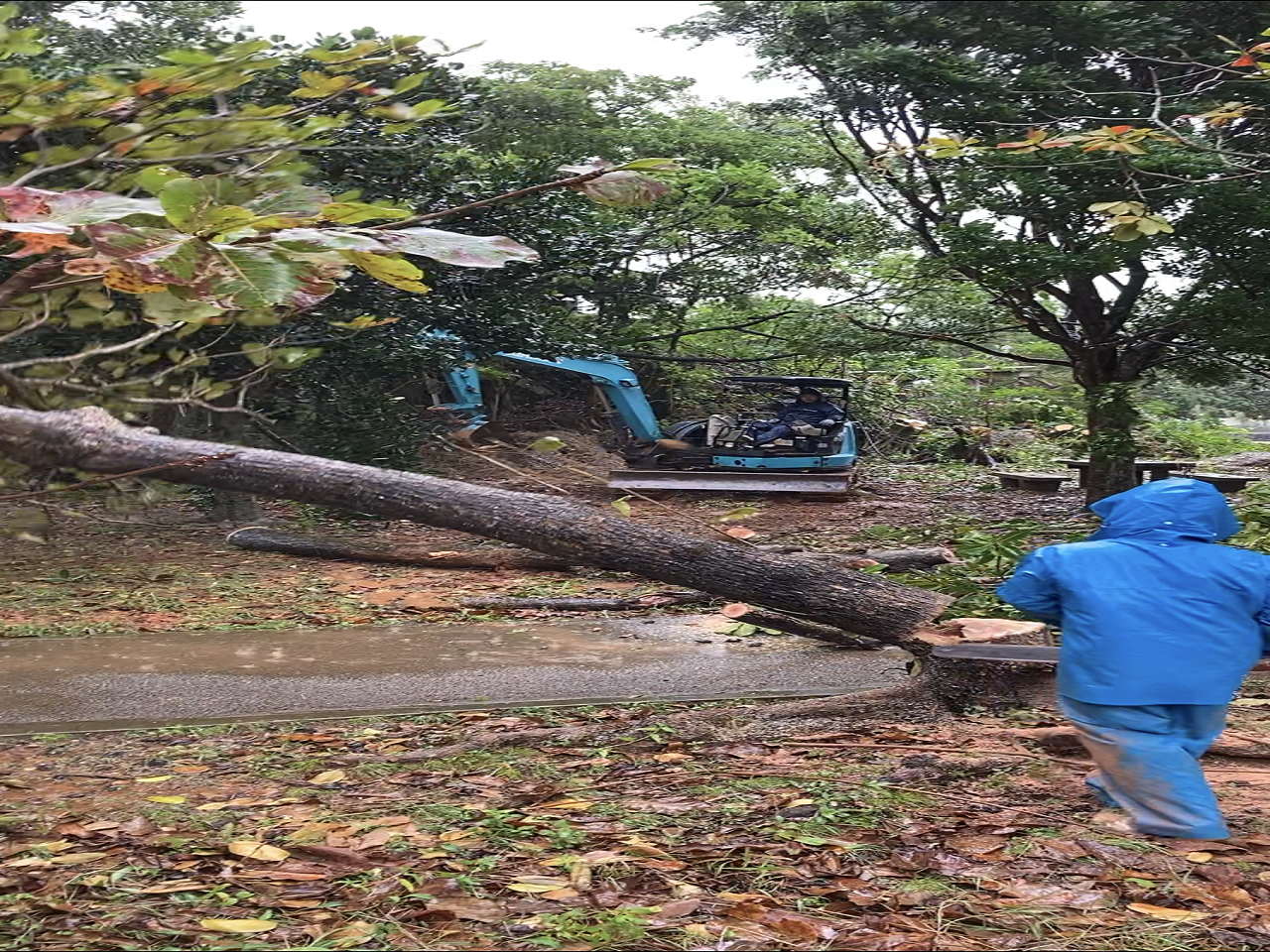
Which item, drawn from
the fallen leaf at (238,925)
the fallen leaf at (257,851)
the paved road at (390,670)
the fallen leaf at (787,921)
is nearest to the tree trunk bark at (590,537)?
the paved road at (390,670)

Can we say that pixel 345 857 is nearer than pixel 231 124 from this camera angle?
Yes

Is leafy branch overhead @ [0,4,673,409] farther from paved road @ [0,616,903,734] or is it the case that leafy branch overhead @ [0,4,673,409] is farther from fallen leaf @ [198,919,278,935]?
paved road @ [0,616,903,734]

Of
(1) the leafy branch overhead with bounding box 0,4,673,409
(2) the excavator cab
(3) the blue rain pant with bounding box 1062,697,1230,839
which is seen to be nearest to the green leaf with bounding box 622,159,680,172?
(1) the leafy branch overhead with bounding box 0,4,673,409

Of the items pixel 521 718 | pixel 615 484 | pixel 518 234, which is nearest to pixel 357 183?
pixel 518 234

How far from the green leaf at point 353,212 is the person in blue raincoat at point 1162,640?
261 cm

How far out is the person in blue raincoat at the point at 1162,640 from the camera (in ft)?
11.4

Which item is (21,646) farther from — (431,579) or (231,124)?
(231,124)

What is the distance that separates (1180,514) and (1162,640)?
0.44 m

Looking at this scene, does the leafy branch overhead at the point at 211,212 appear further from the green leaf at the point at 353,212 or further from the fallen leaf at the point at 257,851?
the fallen leaf at the point at 257,851

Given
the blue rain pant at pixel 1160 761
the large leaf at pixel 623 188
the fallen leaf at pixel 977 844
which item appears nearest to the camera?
the large leaf at pixel 623 188

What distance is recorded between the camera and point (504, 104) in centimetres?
1472

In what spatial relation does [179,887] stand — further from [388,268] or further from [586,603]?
[586,603]

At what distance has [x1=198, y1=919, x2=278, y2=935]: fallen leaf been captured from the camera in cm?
261

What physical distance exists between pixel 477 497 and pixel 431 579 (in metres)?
4.22
